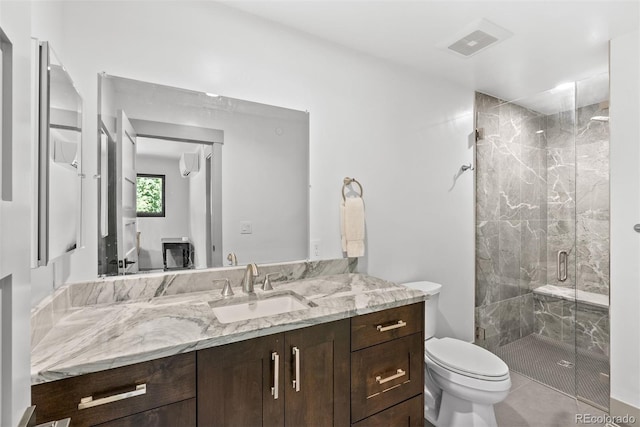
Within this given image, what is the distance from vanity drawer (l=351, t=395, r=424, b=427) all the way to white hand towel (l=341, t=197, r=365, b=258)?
828mm

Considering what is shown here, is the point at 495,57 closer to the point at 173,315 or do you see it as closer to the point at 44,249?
the point at 173,315

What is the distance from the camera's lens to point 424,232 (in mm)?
2434

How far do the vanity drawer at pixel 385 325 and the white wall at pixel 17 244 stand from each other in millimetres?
1096

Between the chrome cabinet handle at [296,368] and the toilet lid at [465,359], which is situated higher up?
the chrome cabinet handle at [296,368]

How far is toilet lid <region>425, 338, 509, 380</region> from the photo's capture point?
173 centimetres

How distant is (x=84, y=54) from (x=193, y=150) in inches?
22.5

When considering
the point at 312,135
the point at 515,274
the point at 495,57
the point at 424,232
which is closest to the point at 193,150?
the point at 312,135

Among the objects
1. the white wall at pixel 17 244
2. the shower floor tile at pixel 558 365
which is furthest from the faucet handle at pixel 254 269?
the shower floor tile at pixel 558 365

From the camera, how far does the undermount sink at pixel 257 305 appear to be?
145 cm

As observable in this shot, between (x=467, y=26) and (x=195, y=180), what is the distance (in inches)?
67.8

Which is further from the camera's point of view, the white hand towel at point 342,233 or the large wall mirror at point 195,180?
the white hand towel at point 342,233

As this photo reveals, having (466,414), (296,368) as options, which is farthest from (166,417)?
(466,414)

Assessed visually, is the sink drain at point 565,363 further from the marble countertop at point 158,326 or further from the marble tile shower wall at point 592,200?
the marble countertop at point 158,326

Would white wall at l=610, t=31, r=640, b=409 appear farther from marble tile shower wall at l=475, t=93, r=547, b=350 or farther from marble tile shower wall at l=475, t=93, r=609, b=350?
marble tile shower wall at l=475, t=93, r=547, b=350
